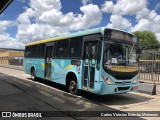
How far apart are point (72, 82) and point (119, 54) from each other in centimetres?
286

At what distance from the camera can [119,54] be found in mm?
10469

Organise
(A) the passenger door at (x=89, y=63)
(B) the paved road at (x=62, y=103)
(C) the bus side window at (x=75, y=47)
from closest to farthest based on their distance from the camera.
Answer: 1. (B) the paved road at (x=62, y=103)
2. (A) the passenger door at (x=89, y=63)
3. (C) the bus side window at (x=75, y=47)

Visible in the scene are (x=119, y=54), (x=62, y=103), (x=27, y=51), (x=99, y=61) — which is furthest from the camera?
(x=27, y=51)

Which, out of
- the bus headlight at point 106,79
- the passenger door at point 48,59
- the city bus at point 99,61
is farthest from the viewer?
the passenger door at point 48,59

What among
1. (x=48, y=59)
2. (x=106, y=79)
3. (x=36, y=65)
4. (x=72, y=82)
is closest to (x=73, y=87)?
(x=72, y=82)

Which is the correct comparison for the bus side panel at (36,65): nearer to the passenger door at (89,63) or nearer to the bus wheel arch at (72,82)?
the bus wheel arch at (72,82)

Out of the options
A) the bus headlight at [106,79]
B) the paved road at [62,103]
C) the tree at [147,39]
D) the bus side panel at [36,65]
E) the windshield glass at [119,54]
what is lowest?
the paved road at [62,103]

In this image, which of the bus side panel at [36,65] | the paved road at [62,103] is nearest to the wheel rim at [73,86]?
the paved road at [62,103]

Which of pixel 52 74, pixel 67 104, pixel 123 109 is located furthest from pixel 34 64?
pixel 123 109

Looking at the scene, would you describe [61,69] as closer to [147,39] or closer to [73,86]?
[73,86]

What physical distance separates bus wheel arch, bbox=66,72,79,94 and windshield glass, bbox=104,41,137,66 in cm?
244

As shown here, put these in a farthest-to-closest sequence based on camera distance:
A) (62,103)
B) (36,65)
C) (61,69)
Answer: (36,65)
(61,69)
(62,103)

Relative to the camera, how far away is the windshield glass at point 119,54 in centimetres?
1010

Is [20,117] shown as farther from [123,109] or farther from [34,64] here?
[34,64]
